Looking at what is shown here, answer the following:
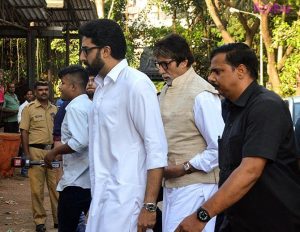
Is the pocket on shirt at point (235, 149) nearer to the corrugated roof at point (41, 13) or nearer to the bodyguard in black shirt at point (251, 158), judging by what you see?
the bodyguard in black shirt at point (251, 158)

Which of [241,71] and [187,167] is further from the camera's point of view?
[187,167]

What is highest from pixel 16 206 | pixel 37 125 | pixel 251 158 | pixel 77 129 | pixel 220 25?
pixel 251 158

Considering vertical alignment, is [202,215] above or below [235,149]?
Answer: below

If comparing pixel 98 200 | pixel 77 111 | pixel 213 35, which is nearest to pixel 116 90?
pixel 98 200

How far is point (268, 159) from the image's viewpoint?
11.8ft

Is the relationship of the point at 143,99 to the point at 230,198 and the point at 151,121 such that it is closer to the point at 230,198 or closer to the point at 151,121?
the point at 151,121

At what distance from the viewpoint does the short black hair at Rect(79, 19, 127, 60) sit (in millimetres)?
4387

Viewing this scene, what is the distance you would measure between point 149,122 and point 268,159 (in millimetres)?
838

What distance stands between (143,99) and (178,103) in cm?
117

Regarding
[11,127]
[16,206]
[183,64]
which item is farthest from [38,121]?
[11,127]

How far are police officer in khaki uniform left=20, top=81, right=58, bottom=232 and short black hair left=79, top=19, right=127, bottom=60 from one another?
598cm

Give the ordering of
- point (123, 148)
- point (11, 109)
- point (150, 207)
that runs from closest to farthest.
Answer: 1. point (150, 207)
2. point (123, 148)
3. point (11, 109)

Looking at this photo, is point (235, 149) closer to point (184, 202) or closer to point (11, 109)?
point (184, 202)

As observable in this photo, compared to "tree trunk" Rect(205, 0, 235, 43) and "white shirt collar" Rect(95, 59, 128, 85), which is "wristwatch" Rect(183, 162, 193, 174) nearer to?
"white shirt collar" Rect(95, 59, 128, 85)
